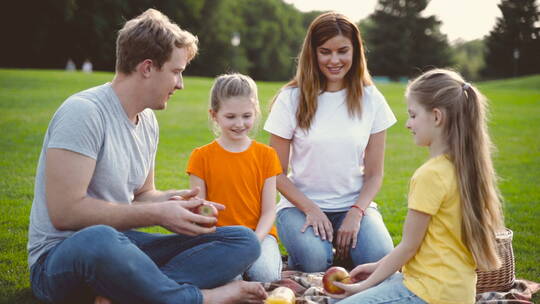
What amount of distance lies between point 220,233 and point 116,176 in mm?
748

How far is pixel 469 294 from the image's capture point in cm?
288

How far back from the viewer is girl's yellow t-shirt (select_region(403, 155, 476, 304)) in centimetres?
282

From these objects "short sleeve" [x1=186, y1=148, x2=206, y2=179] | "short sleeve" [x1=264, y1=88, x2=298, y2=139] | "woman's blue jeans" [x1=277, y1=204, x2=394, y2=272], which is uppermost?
"short sleeve" [x1=264, y1=88, x2=298, y2=139]

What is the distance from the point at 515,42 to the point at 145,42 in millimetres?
58278

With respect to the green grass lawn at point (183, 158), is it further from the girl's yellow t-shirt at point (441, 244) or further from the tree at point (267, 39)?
the tree at point (267, 39)

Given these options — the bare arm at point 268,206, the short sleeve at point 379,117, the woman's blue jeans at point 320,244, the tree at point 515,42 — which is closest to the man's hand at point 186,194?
the bare arm at point 268,206

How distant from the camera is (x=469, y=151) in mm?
2895

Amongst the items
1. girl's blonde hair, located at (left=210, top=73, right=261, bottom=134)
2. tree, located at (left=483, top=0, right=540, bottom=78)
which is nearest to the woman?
girl's blonde hair, located at (left=210, top=73, right=261, bottom=134)

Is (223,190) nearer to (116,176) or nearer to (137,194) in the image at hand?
(137,194)

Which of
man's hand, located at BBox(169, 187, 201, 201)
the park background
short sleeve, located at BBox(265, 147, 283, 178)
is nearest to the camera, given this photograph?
man's hand, located at BBox(169, 187, 201, 201)

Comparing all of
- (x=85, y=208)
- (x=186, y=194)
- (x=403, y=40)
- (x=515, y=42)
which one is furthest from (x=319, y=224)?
(x=403, y=40)

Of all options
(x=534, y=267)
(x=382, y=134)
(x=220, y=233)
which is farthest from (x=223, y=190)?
(x=534, y=267)

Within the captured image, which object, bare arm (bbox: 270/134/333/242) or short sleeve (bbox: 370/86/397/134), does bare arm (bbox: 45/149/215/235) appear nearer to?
bare arm (bbox: 270/134/333/242)

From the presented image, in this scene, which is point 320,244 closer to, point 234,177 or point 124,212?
point 234,177
